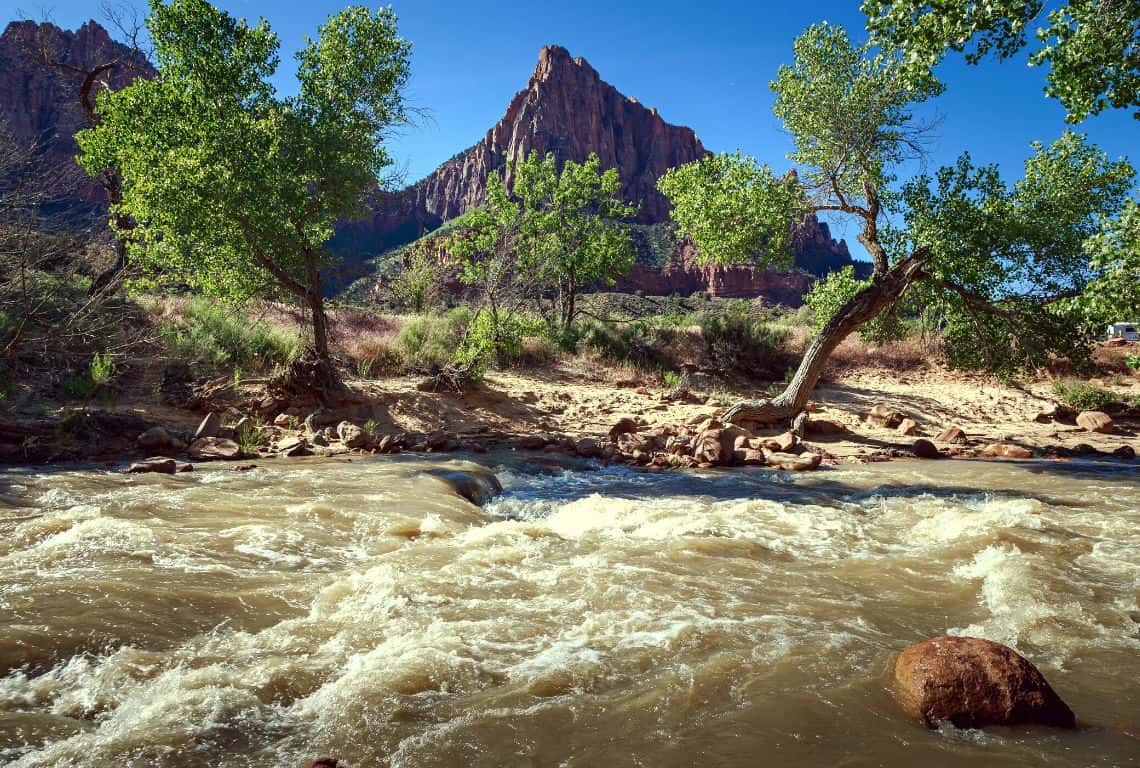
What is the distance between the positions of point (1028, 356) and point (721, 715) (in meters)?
11.8

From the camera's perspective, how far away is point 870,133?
1202 centimetres

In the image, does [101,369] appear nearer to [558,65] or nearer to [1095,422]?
[1095,422]

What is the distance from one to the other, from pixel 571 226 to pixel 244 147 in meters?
12.1

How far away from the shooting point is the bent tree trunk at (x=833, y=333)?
39.2 ft

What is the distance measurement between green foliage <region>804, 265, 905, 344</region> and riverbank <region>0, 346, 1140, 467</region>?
1911 mm

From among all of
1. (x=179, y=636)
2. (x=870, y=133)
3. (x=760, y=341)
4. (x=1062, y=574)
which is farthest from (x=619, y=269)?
(x=179, y=636)

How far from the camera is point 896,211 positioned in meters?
11.9

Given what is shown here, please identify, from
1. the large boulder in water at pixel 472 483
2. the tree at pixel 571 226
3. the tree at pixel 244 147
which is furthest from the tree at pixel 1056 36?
the tree at pixel 571 226

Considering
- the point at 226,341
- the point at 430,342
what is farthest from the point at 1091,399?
the point at 226,341

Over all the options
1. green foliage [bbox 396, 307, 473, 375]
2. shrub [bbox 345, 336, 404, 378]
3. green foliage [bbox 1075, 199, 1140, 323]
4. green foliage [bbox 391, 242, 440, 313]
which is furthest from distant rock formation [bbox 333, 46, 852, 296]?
green foliage [bbox 1075, 199, 1140, 323]

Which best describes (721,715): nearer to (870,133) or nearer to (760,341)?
(870,133)

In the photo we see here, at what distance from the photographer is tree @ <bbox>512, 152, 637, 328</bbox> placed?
20984mm

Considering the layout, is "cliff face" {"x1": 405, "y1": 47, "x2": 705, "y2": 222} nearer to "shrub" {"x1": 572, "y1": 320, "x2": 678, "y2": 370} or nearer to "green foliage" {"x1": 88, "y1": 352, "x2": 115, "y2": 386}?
"shrub" {"x1": 572, "y1": 320, "x2": 678, "y2": 370}

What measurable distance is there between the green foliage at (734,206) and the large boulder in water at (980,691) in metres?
10.5
